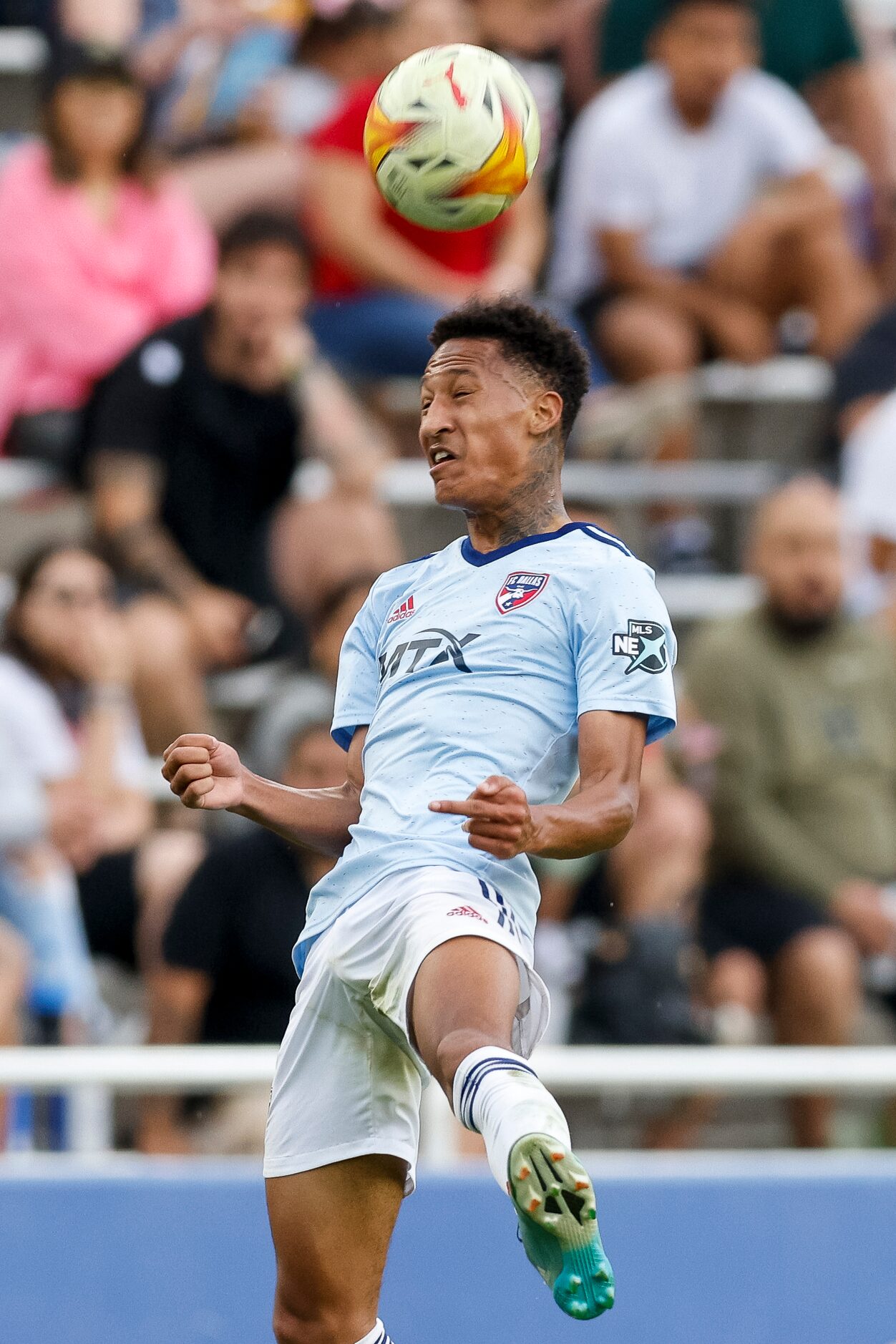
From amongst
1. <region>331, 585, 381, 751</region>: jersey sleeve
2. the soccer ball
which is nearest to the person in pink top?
the soccer ball

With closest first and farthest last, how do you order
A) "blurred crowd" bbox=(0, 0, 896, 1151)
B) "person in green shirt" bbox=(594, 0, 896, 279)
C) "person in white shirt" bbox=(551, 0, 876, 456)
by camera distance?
"blurred crowd" bbox=(0, 0, 896, 1151), "person in white shirt" bbox=(551, 0, 876, 456), "person in green shirt" bbox=(594, 0, 896, 279)

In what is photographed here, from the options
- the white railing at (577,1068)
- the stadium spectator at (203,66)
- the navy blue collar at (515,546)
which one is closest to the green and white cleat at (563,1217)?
the navy blue collar at (515,546)

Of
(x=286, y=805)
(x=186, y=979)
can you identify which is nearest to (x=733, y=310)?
(x=186, y=979)

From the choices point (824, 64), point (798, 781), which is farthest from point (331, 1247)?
point (824, 64)

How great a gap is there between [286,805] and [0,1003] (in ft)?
8.14

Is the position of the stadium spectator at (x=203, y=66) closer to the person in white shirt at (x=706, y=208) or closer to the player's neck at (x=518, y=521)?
the person in white shirt at (x=706, y=208)

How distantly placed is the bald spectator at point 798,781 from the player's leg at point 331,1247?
3.09 metres

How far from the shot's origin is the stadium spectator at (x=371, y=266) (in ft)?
26.3

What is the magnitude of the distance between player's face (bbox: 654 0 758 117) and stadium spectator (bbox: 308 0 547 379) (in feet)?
3.34

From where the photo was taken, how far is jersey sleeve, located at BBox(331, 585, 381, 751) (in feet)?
12.5

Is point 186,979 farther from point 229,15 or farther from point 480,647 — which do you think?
point 229,15

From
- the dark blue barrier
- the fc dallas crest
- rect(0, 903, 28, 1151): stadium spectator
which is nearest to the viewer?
the fc dallas crest

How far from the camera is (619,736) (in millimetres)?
3275

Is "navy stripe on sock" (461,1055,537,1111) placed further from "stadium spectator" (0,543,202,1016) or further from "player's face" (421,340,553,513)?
"stadium spectator" (0,543,202,1016)
